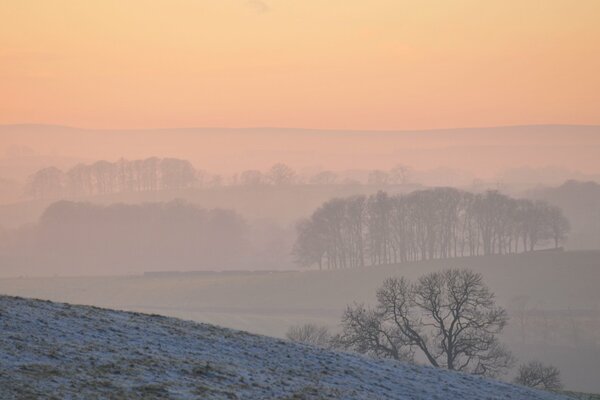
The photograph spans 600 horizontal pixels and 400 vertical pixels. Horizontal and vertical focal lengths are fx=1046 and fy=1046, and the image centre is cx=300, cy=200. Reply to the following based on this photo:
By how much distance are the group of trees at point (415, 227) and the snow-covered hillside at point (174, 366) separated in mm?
125792

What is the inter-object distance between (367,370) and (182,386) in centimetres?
900

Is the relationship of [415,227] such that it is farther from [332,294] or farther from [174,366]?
[174,366]

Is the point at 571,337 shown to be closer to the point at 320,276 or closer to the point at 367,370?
the point at 320,276

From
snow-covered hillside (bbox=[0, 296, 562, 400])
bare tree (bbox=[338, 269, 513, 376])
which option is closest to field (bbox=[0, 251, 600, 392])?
bare tree (bbox=[338, 269, 513, 376])

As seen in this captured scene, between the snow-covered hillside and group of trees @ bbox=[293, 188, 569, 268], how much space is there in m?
126

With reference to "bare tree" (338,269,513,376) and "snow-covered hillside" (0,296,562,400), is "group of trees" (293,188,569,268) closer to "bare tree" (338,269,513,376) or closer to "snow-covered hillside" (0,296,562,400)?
"bare tree" (338,269,513,376)

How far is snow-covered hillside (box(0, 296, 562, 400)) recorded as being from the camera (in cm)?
2562

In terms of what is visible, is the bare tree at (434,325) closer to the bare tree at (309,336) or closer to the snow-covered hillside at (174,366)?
the bare tree at (309,336)

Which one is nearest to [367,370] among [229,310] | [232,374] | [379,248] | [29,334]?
[232,374]

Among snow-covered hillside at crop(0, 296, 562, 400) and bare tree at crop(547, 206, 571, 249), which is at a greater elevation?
bare tree at crop(547, 206, 571, 249)

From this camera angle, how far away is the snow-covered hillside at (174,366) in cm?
2562

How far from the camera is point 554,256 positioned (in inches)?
5787

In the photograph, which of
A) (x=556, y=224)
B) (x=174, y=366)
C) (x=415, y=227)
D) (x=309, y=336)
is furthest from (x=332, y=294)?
(x=174, y=366)

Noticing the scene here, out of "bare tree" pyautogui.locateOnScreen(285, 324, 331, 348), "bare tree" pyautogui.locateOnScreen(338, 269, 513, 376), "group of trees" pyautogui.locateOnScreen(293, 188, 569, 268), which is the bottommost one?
"bare tree" pyautogui.locateOnScreen(285, 324, 331, 348)
